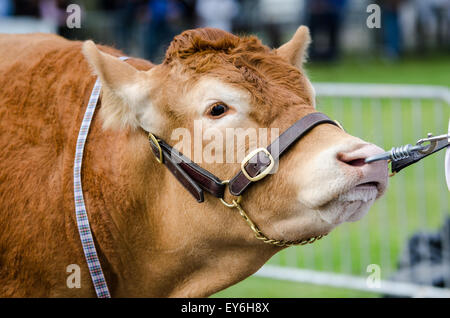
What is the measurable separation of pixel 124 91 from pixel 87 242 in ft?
2.96

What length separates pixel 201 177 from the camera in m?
3.43

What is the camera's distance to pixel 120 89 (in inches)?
137

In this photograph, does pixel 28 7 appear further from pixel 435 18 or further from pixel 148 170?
pixel 148 170

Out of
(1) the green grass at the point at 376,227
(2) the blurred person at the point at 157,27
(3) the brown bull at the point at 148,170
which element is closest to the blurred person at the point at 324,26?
(2) the blurred person at the point at 157,27

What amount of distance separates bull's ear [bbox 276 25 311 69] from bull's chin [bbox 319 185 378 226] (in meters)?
0.96

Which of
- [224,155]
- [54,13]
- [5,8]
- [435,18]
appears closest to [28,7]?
[54,13]

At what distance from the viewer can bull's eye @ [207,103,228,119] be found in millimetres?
3363

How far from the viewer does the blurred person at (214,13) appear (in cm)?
2058

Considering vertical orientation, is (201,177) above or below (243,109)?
below

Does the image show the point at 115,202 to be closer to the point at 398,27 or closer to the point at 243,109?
the point at 243,109

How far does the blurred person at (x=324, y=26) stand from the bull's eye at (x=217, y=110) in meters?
18.1
